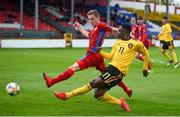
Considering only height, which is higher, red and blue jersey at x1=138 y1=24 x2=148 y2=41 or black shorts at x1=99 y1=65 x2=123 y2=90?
black shorts at x1=99 y1=65 x2=123 y2=90

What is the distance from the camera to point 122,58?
10.9 m


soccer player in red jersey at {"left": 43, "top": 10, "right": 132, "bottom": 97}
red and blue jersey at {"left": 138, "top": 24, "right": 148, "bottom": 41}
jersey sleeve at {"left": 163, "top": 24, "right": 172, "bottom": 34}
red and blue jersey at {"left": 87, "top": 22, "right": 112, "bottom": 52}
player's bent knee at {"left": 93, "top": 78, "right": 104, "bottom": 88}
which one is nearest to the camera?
player's bent knee at {"left": 93, "top": 78, "right": 104, "bottom": 88}

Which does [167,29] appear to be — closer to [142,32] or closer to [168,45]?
[168,45]

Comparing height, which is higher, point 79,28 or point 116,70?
point 79,28

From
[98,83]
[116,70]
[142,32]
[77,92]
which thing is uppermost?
[116,70]

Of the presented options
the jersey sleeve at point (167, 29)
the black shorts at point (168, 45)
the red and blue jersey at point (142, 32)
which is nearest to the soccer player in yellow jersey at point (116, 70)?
the red and blue jersey at point (142, 32)

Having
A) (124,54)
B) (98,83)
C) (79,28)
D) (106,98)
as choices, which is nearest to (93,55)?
(79,28)

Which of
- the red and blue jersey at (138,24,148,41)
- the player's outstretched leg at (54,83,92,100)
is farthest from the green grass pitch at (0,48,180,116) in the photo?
the red and blue jersey at (138,24,148,41)

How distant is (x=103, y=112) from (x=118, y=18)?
47.9 m

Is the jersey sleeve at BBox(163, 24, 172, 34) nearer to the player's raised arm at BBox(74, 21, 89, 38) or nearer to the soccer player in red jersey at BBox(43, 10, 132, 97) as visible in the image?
the player's raised arm at BBox(74, 21, 89, 38)

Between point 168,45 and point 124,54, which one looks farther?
point 168,45

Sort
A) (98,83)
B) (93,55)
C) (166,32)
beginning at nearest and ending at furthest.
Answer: (98,83) → (93,55) → (166,32)

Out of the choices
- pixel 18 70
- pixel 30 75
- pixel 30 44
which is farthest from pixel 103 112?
pixel 30 44

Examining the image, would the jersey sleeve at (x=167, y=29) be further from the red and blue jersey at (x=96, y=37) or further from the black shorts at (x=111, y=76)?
the black shorts at (x=111, y=76)
